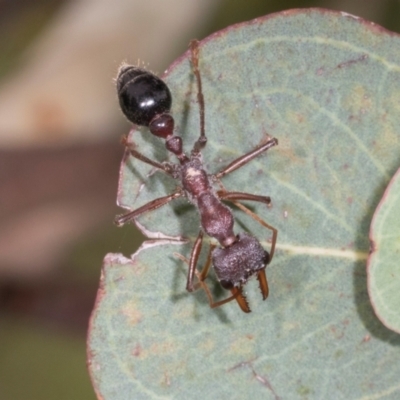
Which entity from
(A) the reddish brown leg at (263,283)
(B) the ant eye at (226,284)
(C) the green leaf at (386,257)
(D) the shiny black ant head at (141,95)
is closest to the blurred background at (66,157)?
(D) the shiny black ant head at (141,95)

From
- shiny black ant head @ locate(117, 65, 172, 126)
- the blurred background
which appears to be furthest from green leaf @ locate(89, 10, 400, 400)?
the blurred background

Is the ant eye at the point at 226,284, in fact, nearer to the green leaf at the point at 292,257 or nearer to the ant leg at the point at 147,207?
the green leaf at the point at 292,257

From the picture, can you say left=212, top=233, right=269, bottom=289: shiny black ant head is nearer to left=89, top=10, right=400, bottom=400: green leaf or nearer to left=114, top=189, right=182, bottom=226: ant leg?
left=89, top=10, right=400, bottom=400: green leaf

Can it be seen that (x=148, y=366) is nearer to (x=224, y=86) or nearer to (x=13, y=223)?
(x=224, y=86)

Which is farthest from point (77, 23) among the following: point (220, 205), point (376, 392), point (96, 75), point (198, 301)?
point (376, 392)

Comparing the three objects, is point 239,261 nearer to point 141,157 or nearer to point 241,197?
point 241,197

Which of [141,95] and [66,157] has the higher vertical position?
[66,157]

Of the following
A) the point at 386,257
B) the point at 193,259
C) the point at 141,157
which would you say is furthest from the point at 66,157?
the point at 386,257
